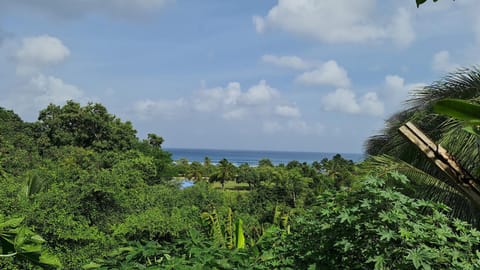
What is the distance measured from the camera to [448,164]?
96cm

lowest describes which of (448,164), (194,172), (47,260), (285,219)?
(194,172)

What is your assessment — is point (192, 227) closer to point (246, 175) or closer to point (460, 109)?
point (460, 109)

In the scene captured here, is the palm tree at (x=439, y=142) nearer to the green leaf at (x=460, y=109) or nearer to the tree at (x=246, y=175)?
the green leaf at (x=460, y=109)

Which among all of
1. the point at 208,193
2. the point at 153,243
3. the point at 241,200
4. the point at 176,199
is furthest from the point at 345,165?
the point at 153,243

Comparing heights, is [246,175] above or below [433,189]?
below

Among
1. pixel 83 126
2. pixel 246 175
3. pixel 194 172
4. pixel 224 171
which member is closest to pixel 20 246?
pixel 83 126

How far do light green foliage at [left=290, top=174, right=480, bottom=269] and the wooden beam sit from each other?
127 cm

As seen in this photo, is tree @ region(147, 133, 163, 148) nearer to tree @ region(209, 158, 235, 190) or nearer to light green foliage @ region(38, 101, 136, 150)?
light green foliage @ region(38, 101, 136, 150)

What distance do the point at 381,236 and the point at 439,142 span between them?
11.9 feet

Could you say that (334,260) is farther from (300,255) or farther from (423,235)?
(423,235)

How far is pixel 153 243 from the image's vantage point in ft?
10.1

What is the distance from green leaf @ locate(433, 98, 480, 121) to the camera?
2.19 ft

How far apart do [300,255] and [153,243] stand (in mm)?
982

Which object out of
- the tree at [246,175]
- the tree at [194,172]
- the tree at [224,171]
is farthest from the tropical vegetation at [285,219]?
the tree at [194,172]
